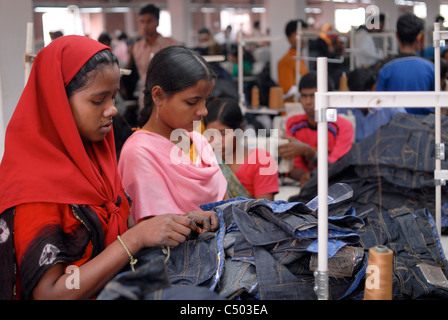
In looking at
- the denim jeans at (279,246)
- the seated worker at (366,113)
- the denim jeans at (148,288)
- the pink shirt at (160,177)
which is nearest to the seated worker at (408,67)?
the seated worker at (366,113)

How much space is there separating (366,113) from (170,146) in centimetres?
264

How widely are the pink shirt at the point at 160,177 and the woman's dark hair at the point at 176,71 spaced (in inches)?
6.9

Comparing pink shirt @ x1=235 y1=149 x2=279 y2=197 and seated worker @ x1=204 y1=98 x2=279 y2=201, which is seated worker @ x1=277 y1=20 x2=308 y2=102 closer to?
seated worker @ x1=204 y1=98 x2=279 y2=201

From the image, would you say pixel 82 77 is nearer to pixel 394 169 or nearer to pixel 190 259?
pixel 190 259

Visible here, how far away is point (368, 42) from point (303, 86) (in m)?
3.72

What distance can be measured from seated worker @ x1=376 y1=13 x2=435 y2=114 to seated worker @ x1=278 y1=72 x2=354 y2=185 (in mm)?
465

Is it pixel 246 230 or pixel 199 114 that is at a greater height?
pixel 199 114

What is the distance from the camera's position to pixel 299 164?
345 cm

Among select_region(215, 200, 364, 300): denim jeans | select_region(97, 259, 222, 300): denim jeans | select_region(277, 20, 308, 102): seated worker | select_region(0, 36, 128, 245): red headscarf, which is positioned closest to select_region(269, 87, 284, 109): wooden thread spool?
select_region(277, 20, 308, 102): seated worker

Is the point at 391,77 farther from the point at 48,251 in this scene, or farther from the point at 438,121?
the point at 48,251

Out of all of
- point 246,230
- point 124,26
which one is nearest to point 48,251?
point 246,230

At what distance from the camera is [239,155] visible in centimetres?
257

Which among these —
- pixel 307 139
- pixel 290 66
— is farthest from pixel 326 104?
pixel 290 66

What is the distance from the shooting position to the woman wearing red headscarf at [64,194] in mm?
1184
